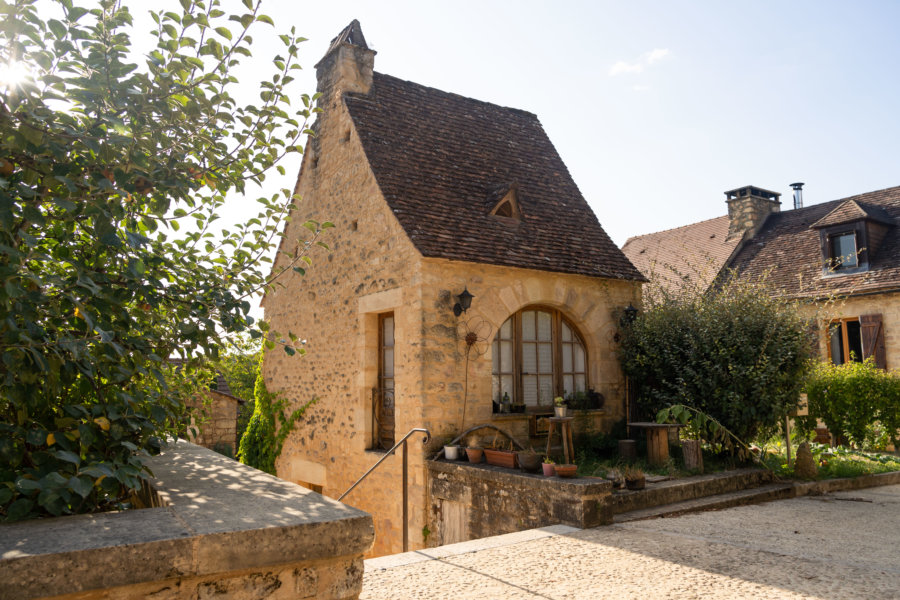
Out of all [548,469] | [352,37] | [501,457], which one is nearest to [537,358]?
[501,457]

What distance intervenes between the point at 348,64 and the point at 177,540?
28.2 ft

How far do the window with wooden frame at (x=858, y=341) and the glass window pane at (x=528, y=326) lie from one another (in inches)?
287

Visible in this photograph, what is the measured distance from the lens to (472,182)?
30.8ft

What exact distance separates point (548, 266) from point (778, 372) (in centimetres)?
307

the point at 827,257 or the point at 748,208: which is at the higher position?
the point at 748,208

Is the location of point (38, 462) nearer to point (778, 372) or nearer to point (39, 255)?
point (39, 255)

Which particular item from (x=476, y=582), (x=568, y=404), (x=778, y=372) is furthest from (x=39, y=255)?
(x=778, y=372)

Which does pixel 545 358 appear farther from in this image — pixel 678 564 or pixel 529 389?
pixel 678 564

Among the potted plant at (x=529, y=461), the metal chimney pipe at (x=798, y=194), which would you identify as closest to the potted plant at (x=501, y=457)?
the potted plant at (x=529, y=461)

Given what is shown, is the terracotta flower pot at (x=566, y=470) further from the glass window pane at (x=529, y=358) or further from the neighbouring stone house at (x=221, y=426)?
the neighbouring stone house at (x=221, y=426)

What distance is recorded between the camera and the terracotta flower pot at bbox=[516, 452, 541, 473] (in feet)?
20.7

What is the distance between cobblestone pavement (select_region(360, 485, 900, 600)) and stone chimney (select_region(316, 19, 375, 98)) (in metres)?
6.90

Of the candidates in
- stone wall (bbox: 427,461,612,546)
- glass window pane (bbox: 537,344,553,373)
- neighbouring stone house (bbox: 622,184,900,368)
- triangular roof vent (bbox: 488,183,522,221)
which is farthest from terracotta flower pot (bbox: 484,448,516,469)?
neighbouring stone house (bbox: 622,184,900,368)

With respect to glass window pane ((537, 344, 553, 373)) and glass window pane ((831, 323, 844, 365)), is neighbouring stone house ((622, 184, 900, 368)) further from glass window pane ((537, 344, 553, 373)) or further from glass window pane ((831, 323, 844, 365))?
glass window pane ((537, 344, 553, 373))
